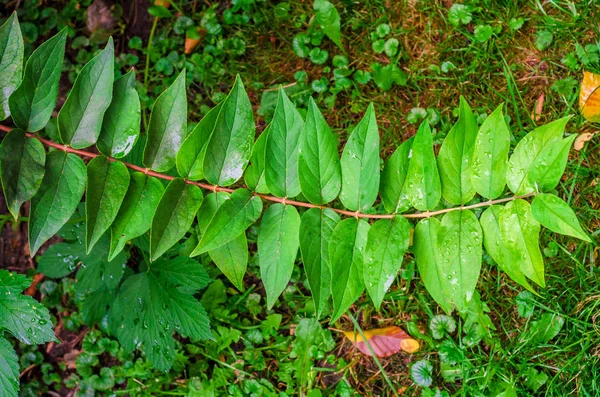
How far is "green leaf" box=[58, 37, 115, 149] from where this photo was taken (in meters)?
2.06

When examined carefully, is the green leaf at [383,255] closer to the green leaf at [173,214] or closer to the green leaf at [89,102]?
the green leaf at [173,214]

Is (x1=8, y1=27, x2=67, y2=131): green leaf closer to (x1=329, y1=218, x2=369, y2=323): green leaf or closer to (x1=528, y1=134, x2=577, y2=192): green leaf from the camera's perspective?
(x1=329, y1=218, x2=369, y2=323): green leaf

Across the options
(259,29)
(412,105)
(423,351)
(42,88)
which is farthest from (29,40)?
(423,351)

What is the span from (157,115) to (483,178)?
1.25 metres

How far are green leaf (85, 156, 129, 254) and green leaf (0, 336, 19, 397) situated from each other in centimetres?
81

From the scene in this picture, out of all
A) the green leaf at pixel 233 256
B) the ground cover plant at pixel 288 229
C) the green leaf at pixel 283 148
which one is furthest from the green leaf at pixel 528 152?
the green leaf at pixel 233 256

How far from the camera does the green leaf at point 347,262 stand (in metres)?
2.00

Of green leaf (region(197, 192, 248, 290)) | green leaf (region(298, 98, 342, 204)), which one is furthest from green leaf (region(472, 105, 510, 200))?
green leaf (region(197, 192, 248, 290))

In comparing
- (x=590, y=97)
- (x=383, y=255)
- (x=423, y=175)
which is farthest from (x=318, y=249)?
(x=590, y=97)

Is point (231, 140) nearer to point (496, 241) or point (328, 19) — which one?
point (496, 241)

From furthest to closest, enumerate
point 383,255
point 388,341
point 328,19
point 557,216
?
point 328,19, point 388,341, point 383,255, point 557,216

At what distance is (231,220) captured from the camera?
6.61 feet

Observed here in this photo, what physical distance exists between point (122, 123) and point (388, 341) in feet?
6.23

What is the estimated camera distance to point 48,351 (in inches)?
141
